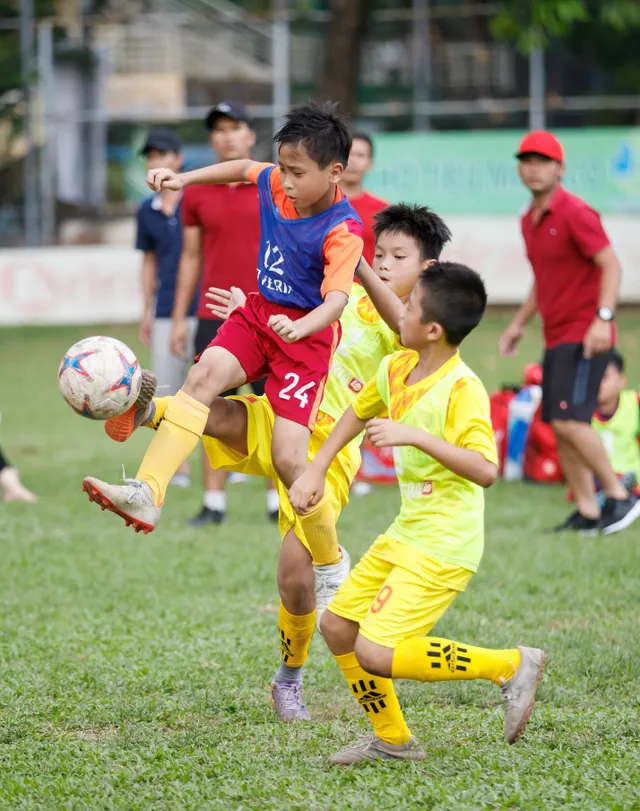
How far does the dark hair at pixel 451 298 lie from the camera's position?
12.8 ft

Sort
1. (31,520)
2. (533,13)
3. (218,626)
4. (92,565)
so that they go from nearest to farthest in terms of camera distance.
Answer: (218,626) < (92,565) < (31,520) < (533,13)

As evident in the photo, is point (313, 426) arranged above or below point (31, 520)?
above

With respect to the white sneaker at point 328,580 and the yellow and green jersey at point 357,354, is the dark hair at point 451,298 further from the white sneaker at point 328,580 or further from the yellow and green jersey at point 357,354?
the white sneaker at point 328,580

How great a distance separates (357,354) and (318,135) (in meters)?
0.98

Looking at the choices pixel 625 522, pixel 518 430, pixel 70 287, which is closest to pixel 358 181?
pixel 625 522

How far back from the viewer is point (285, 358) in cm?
458

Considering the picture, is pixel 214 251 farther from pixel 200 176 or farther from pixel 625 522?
pixel 200 176

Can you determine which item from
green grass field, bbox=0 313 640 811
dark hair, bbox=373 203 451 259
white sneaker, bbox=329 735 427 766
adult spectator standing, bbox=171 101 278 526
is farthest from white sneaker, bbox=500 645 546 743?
adult spectator standing, bbox=171 101 278 526

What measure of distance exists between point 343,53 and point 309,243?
19.5 meters

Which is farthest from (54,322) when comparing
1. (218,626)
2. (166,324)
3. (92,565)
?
(218,626)

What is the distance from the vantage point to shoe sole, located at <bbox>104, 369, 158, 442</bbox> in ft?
14.7

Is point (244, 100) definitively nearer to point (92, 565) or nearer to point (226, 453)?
point (92, 565)

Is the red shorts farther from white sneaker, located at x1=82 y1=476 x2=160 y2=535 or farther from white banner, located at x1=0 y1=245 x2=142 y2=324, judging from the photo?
white banner, located at x1=0 y1=245 x2=142 y2=324

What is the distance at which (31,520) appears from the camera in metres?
8.43
